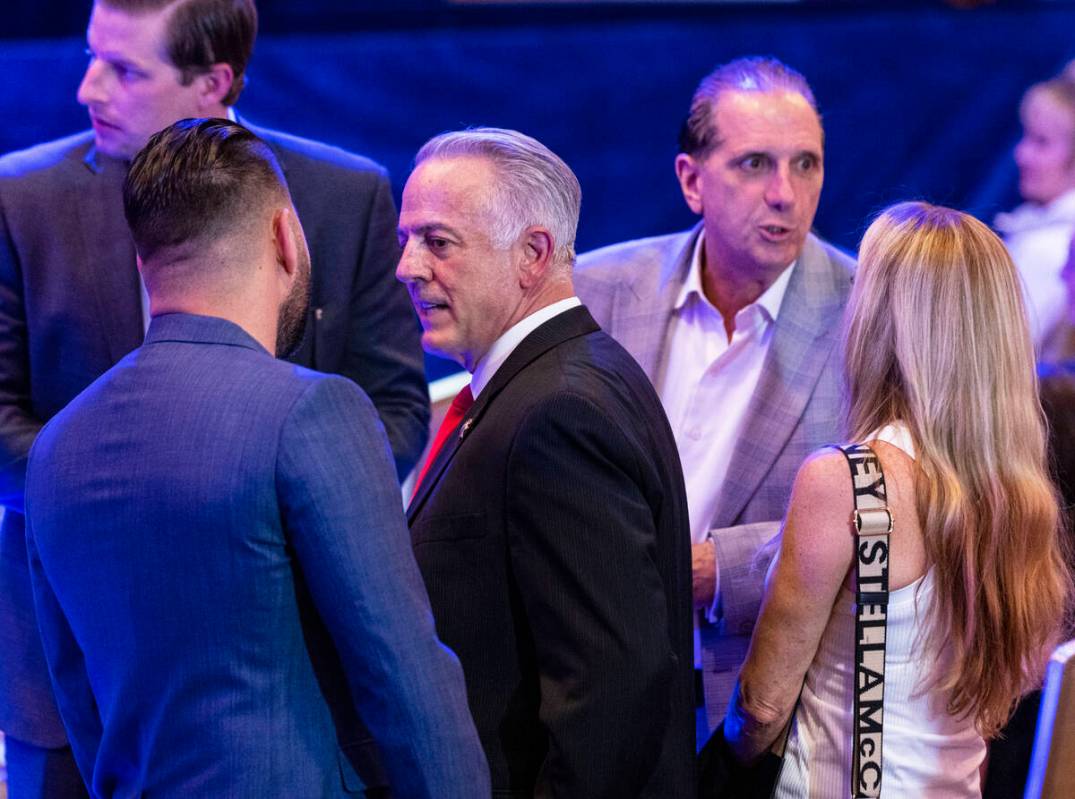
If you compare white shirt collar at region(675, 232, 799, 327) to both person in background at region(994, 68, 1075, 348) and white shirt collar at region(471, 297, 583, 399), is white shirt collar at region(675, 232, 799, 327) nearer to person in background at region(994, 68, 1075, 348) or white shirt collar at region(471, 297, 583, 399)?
white shirt collar at region(471, 297, 583, 399)

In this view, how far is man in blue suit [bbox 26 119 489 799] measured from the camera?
5.04 feet

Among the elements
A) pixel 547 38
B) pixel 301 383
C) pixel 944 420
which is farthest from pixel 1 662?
pixel 547 38

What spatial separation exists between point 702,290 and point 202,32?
3.72 ft

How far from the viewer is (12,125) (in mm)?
3965

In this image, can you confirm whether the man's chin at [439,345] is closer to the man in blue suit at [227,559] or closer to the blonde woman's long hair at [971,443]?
the man in blue suit at [227,559]

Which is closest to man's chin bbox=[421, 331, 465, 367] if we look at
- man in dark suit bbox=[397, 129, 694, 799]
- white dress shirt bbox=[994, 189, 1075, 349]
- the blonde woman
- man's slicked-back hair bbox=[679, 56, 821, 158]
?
man in dark suit bbox=[397, 129, 694, 799]

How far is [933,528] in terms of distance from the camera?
6.31 ft

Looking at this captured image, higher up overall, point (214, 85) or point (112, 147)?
point (214, 85)

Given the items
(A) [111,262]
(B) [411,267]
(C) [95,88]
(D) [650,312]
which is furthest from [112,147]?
(D) [650,312]

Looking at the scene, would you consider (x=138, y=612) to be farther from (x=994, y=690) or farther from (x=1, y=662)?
(x=994, y=690)

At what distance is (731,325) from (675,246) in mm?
232

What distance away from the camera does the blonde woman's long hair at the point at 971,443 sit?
1947mm

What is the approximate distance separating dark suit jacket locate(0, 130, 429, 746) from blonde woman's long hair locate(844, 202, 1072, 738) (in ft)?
3.28

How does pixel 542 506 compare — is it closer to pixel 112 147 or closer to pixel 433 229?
pixel 433 229
